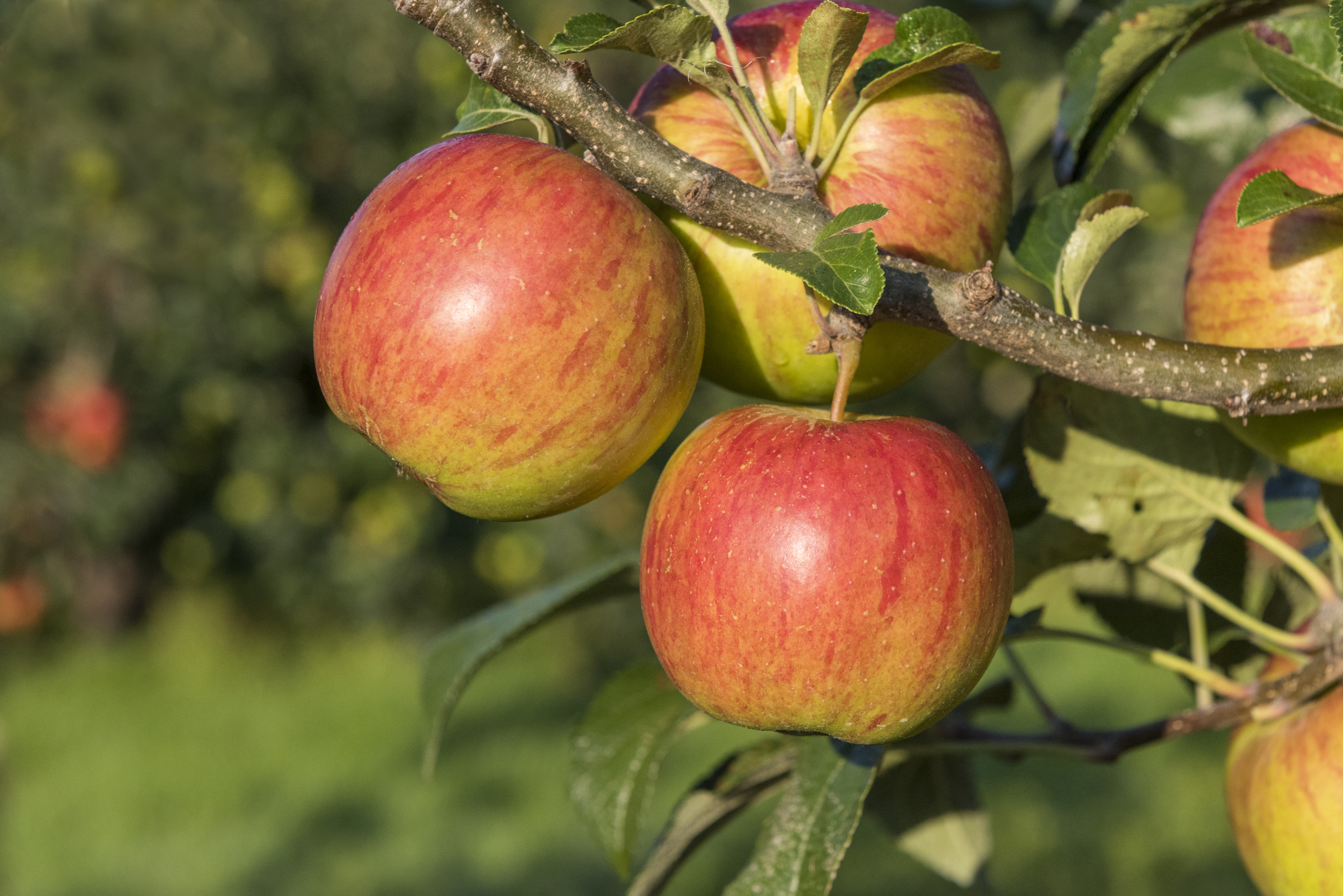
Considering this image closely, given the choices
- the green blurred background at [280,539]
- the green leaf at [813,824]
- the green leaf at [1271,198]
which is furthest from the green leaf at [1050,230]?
the green blurred background at [280,539]

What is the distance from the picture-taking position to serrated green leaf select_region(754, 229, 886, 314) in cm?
52

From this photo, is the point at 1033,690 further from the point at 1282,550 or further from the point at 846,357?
the point at 846,357

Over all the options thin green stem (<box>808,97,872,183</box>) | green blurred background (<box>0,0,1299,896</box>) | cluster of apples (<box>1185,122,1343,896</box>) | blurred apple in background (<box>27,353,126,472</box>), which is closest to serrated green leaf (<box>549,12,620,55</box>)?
thin green stem (<box>808,97,872,183</box>)

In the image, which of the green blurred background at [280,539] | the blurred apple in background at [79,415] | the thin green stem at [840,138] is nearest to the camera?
the thin green stem at [840,138]

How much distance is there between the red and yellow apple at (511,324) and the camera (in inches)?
22.6

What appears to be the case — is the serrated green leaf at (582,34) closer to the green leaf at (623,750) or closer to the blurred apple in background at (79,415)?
the green leaf at (623,750)

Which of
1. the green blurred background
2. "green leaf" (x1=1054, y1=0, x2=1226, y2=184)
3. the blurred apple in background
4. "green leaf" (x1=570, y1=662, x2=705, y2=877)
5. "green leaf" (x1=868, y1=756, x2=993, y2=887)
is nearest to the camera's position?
"green leaf" (x1=1054, y1=0, x2=1226, y2=184)

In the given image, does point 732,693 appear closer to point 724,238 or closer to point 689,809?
point 724,238

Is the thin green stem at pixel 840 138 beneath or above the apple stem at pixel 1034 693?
above

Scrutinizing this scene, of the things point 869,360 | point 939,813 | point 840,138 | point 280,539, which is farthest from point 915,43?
point 280,539

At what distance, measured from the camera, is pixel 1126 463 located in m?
0.83

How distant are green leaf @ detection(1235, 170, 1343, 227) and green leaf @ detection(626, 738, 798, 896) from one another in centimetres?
50

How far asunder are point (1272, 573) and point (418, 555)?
10.5 feet

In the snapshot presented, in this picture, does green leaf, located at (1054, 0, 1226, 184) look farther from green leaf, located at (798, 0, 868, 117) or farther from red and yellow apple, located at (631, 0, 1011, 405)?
green leaf, located at (798, 0, 868, 117)
